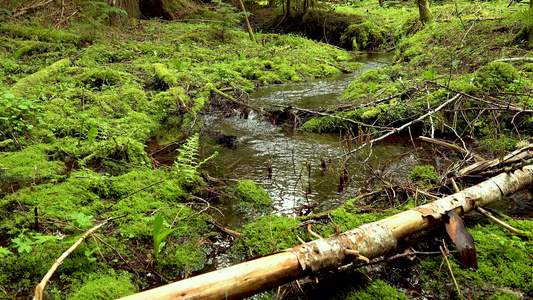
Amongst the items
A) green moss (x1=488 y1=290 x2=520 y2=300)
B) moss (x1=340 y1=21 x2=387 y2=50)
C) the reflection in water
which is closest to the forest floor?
green moss (x1=488 y1=290 x2=520 y2=300)

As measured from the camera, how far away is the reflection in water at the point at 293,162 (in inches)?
164

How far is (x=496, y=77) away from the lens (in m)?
5.87

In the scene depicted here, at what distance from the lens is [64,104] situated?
5988mm

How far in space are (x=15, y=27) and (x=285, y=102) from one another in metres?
8.93

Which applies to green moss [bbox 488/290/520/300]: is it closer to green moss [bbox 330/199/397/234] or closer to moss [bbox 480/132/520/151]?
green moss [bbox 330/199/397/234]

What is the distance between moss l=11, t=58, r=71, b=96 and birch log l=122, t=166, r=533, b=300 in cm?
607

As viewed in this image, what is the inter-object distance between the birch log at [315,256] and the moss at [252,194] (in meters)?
1.54

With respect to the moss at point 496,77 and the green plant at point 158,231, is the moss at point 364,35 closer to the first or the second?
the moss at point 496,77

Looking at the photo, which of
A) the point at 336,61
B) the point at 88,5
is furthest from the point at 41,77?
the point at 336,61

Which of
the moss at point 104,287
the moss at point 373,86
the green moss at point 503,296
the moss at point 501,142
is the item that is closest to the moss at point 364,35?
the moss at point 373,86

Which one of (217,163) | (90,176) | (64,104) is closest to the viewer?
(90,176)

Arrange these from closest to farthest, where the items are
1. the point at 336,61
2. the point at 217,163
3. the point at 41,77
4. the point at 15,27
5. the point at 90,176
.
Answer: the point at 90,176 < the point at 217,163 < the point at 41,77 < the point at 15,27 < the point at 336,61

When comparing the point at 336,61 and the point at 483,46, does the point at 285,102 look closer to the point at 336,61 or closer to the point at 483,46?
the point at 483,46

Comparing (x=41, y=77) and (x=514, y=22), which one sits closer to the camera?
(x=41, y=77)
